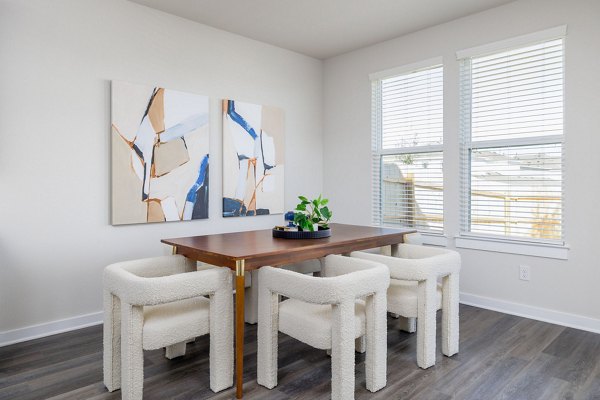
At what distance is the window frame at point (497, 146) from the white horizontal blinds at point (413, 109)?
26cm

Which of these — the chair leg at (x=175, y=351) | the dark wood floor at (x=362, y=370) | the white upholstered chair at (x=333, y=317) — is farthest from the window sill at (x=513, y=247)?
the chair leg at (x=175, y=351)

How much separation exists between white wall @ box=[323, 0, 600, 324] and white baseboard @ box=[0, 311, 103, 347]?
275cm

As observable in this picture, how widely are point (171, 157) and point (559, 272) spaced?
3239 mm

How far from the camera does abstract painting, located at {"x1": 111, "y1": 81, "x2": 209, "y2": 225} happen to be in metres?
3.19

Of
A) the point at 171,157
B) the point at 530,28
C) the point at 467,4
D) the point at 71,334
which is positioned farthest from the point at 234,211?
the point at 530,28

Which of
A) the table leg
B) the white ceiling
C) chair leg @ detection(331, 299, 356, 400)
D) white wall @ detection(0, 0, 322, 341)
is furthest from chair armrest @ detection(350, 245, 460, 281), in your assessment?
the white ceiling

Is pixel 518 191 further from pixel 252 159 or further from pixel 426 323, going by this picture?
pixel 252 159

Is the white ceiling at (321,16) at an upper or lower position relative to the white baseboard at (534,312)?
upper

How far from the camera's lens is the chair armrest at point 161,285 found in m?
1.86

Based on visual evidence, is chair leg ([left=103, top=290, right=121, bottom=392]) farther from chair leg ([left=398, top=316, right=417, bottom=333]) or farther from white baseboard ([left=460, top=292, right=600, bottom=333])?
white baseboard ([left=460, top=292, right=600, bottom=333])

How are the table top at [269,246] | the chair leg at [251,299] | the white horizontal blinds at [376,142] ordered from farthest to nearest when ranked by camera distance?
1. the white horizontal blinds at [376,142]
2. the chair leg at [251,299]
3. the table top at [269,246]

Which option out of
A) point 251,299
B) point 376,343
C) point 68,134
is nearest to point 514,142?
point 376,343

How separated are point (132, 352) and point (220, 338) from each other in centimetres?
42

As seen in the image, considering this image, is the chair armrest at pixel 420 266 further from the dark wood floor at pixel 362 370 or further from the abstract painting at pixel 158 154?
the abstract painting at pixel 158 154
